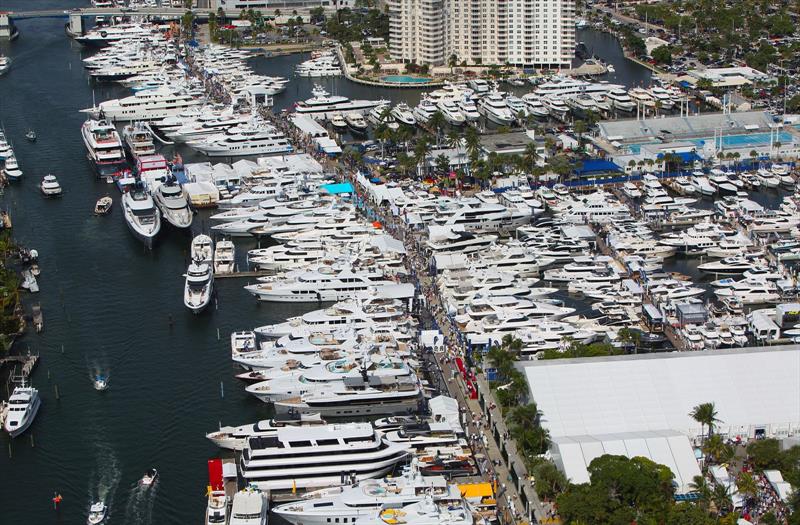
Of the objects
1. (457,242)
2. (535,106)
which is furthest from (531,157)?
(535,106)

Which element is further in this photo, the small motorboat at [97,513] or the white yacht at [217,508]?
the small motorboat at [97,513]

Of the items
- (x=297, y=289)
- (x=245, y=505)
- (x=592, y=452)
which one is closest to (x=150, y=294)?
(x=297, y=289)

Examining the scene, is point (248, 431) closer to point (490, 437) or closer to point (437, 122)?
point (490, 437)

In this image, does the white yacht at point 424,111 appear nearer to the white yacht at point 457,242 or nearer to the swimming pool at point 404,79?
the swimming pool at point 404,79

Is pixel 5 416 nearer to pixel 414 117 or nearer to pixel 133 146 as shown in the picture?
pixel 133 146

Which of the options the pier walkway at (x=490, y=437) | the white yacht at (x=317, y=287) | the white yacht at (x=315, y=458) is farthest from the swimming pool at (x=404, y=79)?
the white yacht at (x=315, y=458)

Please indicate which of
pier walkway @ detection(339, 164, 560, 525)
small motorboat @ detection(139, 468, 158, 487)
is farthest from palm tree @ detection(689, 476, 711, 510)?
small motorboat @ detection(139, 468, 158, 487)
